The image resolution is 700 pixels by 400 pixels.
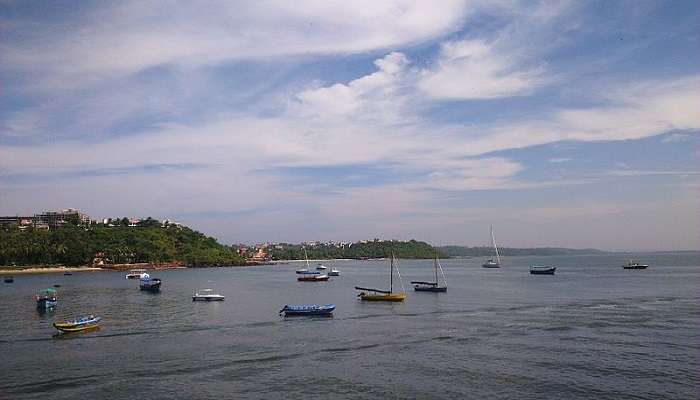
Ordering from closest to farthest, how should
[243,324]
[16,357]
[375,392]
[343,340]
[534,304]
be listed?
[375,392] → [16,357] → [343,340] → [243,324] → [534,304]

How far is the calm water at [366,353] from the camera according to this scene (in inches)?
1500

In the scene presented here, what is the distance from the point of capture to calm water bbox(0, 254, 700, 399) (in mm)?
38094

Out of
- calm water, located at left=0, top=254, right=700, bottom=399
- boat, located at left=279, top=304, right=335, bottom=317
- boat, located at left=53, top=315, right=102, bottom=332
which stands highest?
boat, located at left=53, top=315, right=102, bottom=332

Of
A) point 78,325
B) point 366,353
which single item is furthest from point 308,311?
point 78,325

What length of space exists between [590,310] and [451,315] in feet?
65.6

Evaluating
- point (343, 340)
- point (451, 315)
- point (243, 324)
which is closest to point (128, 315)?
point (243, 324)

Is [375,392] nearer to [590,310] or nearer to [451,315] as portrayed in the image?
[451,315]

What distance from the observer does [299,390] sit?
124ft

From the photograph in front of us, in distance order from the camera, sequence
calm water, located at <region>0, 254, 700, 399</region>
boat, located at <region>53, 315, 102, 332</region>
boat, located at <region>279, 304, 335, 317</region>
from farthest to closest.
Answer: boat, located at <region>279, 304, 335, 317</region> < boat, located at <region>53, 315, 102, 332</region> < calm water, located at <region>0, 254, 700, 399</region>

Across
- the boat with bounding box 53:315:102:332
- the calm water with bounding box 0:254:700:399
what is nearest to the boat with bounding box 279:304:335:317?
the calm water with bounding box 0:254:700:399

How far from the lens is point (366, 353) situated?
4906 centimetres

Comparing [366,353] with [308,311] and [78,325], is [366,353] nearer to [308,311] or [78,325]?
[308,311]

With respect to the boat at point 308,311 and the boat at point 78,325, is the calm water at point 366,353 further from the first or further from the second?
the boat at point 308,311

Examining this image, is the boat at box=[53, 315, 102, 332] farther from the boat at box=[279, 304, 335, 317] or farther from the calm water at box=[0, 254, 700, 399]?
the boat at box=[279, 304, 335, 317]
